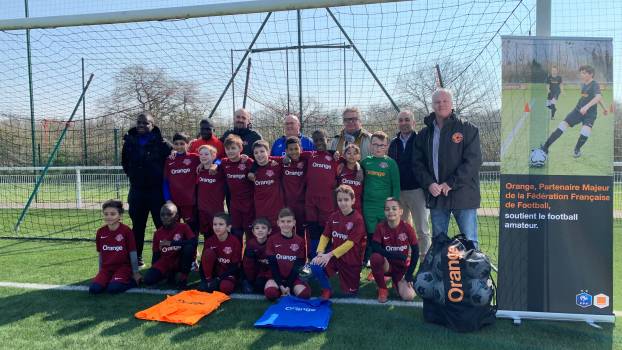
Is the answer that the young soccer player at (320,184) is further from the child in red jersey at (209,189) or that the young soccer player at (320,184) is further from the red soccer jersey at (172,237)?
the red soccer jersey at (172,237)

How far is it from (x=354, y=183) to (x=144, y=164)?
253cm

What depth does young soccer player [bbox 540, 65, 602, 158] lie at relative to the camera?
3336mm

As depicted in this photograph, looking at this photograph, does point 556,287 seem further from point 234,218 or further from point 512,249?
point 234,218

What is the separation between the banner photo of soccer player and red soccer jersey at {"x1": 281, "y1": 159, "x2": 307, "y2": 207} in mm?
2045

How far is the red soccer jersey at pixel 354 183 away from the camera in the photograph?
4.49 meters

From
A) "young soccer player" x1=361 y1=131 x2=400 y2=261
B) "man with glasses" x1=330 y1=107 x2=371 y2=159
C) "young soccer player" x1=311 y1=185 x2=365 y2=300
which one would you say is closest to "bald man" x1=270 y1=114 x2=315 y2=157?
"man with glasses" x1=330 y1=107 x2=371 y2=159

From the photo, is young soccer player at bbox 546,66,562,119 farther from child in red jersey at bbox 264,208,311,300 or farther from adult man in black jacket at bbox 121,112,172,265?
adult man in black jacket at bbox 121,112,172,265

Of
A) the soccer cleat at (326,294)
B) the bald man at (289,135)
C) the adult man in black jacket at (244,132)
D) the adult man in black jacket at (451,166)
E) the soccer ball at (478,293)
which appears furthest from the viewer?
the adult man in black jacket at (244,132)

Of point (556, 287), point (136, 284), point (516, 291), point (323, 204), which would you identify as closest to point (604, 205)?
point (556, 287)

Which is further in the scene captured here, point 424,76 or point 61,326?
point 424,76

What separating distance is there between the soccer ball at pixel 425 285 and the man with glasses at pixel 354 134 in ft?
6.16

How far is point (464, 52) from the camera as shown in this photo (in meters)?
6.04

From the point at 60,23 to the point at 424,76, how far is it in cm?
511

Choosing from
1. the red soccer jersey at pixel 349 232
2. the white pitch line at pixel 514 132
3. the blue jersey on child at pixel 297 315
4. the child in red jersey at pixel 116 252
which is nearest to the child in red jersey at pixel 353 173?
the red soccer jersey at pixel 349 232
